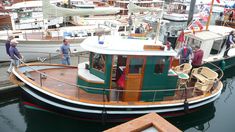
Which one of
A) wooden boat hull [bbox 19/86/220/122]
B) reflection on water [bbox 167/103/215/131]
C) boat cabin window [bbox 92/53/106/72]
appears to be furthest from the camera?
reflection on water [bbox 167/103/215/131]

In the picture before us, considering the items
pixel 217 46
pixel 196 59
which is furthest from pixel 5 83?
pixel 217 46

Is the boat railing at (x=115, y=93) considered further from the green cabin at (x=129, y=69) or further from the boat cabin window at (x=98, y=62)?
the boat cabin window at (x=98, y=62)

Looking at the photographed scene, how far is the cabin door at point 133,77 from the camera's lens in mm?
7898

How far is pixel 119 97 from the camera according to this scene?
27.9 feet

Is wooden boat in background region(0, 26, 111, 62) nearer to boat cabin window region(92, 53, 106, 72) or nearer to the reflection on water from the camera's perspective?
boat cabin window region(92, 53, 106, 72)

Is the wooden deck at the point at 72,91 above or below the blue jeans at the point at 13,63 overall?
below

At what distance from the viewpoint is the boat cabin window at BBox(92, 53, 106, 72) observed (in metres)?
8.10

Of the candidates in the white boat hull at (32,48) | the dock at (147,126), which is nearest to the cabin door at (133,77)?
the dock at (147,126)

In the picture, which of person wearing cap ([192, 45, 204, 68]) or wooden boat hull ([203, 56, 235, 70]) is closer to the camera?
person wearing cap ([192, 45, 204, 68])

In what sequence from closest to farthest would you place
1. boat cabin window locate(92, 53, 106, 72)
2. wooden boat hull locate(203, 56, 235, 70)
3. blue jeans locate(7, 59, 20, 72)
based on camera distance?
boat cabin window locate(92, 53, 106, 72), blue jeans locate(7, 59, 20, 72), wooden boat hull locate(203, 56, 235, 70)

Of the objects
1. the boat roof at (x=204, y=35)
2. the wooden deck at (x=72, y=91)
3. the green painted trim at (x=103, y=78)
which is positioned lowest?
the wooden deck at (x=72, y=91)

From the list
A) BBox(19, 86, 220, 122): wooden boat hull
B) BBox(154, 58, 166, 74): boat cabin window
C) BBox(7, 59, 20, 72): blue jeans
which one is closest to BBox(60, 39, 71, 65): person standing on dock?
BBox(7, 59, 20, 72): blue jeans

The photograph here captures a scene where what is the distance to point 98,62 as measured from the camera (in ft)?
27.2

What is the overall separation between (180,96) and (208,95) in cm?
114
